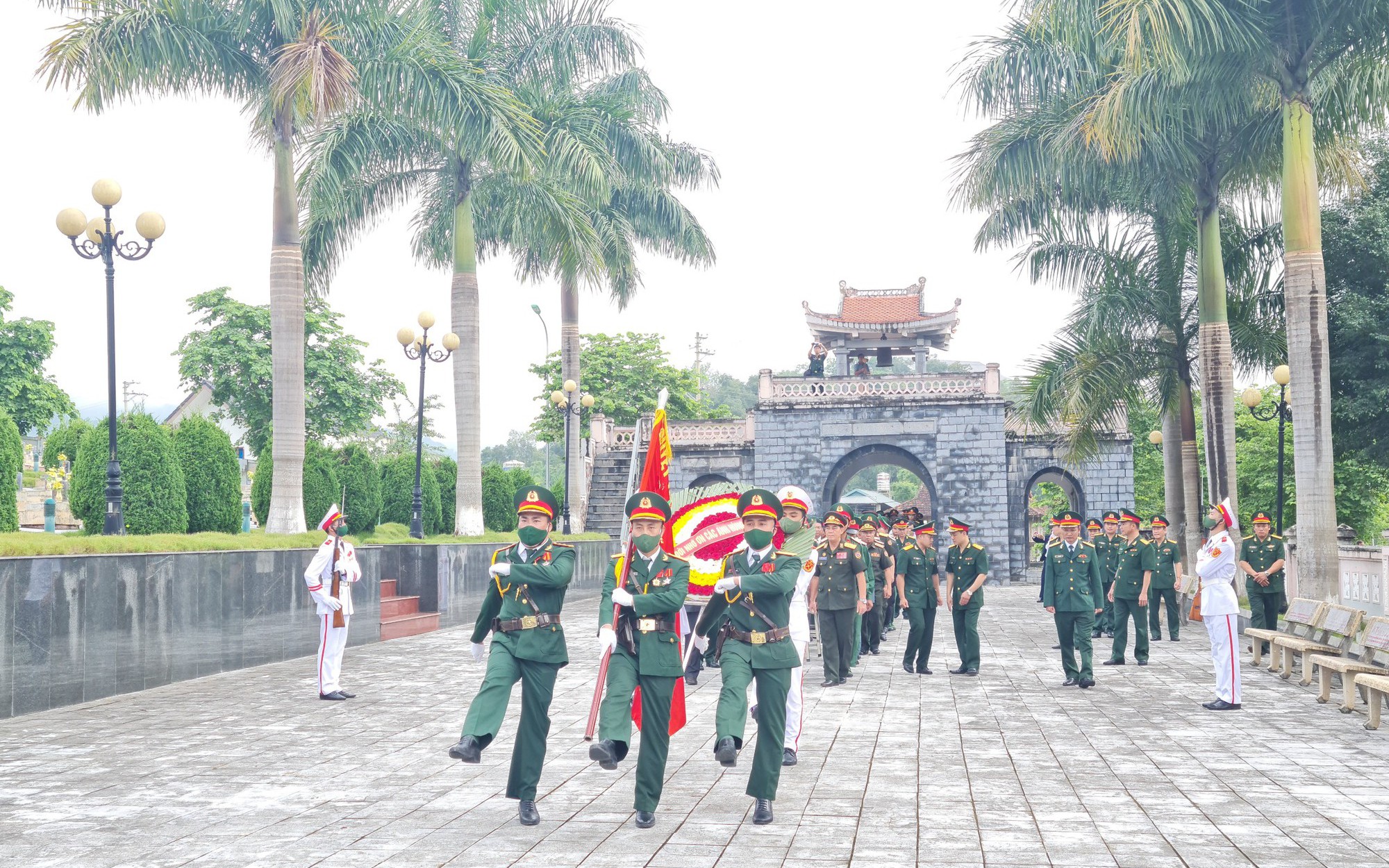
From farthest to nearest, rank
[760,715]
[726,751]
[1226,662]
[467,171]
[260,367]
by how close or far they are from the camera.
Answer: [260,367] → [467,171] → [1226,662] → [760,715] → [726,751]

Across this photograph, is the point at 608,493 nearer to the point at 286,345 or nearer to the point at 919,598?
the point at 286,345

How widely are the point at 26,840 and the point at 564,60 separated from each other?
68.9ft

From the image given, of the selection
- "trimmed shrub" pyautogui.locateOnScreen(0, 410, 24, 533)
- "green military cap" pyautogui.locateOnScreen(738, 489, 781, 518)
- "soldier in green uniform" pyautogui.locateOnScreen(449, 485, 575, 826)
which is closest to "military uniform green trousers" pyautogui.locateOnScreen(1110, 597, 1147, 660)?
"green military cap" pyautogui.locateOnScreen(738, 489, 781, 518)

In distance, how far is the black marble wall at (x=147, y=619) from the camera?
11.2 meters

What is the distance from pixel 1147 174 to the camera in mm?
21500

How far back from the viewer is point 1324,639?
14570mm

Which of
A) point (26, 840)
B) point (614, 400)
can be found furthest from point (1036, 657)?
point (614, 400)

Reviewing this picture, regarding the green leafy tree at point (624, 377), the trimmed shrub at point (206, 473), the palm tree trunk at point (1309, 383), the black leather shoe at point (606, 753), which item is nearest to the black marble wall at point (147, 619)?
the trimmed shrub at point (206, 473)

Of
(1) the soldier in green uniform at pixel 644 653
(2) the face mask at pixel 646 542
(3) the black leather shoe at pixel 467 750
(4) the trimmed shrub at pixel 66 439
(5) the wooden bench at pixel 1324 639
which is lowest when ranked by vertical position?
(5) the wooden bench at pixel 1324 639

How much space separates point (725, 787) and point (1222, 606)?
632 centimetres

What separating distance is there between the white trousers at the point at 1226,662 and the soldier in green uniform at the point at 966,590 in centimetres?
262

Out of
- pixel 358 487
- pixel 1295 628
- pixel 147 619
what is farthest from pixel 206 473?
pixel 1295 628

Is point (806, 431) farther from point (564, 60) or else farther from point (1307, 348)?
point (1307, 348)

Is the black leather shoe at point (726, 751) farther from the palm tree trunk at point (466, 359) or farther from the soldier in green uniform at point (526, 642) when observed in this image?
the palm tree trunk at point (466, 359)
